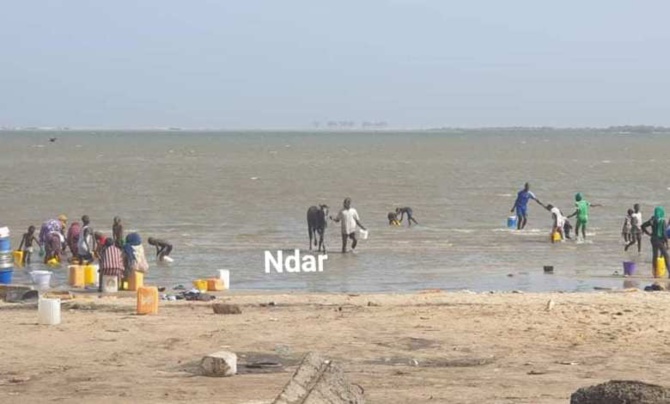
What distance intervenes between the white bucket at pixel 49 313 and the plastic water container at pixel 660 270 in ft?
40.5

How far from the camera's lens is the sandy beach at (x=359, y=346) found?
12.3 metres

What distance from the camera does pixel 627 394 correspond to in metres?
9.23

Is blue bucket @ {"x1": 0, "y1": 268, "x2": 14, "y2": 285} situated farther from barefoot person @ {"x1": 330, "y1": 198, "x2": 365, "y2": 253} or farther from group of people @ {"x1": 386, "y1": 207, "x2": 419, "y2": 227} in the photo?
group of people @ {"x1": 386, "y1": 207, "x2": 419, "y2": 227}

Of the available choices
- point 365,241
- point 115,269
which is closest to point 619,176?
point 365,241

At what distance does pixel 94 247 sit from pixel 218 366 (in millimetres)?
12817

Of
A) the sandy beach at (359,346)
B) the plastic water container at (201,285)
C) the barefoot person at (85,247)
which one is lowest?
the sandy beach at (359,346)

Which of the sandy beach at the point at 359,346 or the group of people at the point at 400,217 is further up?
the group of people at the point at 400,217

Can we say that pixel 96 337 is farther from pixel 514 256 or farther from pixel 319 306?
pixel 514 256

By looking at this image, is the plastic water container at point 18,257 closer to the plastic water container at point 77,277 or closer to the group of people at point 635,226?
the plastic water container at point 77,277

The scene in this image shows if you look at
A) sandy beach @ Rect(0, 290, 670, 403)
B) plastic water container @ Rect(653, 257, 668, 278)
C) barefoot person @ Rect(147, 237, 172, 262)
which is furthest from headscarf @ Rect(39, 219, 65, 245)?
plastic water container @ Rect(653, 257, 668, 278)

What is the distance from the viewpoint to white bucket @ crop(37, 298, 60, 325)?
16203 mm

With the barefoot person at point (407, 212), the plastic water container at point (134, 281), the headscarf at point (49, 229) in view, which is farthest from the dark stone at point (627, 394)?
the barefoot person at point (407, 212)

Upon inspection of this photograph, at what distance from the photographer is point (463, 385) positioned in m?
12.5

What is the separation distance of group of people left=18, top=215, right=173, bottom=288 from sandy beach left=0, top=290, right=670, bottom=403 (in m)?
1.64
